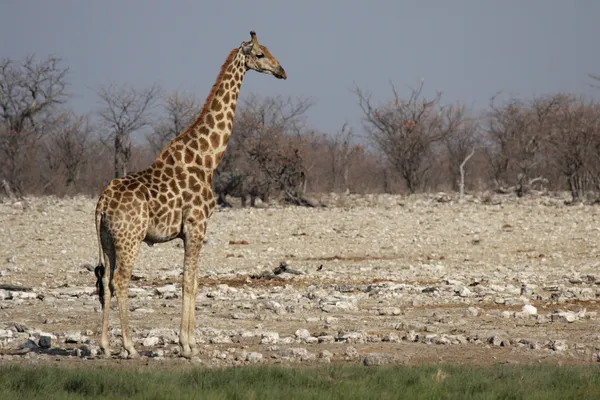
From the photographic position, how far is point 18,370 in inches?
313

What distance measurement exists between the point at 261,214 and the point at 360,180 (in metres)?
26.5

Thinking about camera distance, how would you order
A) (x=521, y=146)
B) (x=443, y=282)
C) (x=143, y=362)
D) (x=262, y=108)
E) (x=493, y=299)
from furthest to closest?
1. (x=262, y=108)
2. (x=521, y=146)
3. (x=443, y=282)
4. (x=493, y=299)
5. (x=143, y=362)

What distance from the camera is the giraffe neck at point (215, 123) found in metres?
9.62

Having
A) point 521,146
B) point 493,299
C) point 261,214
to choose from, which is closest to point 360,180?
point 521,146

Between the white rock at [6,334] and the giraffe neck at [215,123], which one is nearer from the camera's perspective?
the giraffe neck at [215,123]

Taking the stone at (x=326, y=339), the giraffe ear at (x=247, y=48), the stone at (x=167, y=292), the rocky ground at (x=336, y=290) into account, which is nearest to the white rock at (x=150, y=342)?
the rocky ground at (x=336, y=290)

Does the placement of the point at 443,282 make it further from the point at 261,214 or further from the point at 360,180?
the point at 360,180

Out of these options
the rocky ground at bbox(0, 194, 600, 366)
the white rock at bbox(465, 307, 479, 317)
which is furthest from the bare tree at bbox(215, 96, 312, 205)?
the white rock at bbox(465, 307, 479, 317)

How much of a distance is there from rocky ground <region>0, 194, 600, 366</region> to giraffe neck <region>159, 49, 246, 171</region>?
73.9 inches

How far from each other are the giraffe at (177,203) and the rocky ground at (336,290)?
61 cm

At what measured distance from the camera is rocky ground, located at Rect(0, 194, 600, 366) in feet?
31.7

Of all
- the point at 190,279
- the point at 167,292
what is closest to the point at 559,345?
the point at 190,279

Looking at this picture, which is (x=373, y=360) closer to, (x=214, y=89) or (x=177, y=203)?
(x=177, y=203)

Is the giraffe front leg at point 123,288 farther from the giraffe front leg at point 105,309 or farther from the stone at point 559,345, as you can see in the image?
the stone at point 559,345
